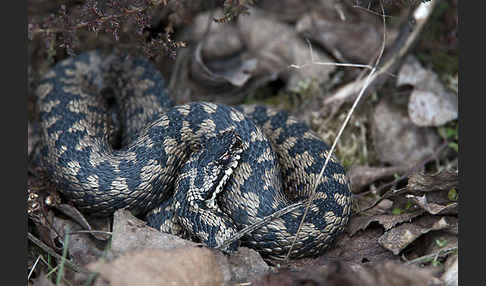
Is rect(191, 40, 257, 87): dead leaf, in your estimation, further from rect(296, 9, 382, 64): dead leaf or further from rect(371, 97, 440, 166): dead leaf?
rect(371, 97, 440, 166): dead leaf

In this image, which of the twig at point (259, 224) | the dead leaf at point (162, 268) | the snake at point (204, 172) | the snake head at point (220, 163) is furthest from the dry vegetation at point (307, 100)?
the snake head at point (220, 163)

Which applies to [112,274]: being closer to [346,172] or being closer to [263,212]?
[263,212]

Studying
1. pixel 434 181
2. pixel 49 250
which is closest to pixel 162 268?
pixel 49 250

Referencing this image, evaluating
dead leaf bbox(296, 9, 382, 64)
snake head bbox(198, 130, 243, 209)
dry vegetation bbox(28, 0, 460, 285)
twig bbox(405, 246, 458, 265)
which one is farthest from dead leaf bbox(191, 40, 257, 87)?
twig bbox(405, 246, 458, 265)

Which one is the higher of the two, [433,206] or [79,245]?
[433,206]

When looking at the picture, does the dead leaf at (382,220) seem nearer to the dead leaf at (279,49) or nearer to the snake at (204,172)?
the snake at (204,172)

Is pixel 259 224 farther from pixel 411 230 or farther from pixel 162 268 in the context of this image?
pixel 411 230

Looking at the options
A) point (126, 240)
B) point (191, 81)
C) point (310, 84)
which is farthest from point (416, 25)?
point (126, 240)
